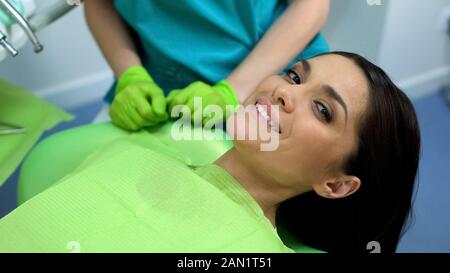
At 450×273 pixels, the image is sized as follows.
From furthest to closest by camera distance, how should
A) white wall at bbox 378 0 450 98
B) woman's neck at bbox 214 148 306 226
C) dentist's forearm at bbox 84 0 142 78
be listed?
white wall at bbox 378 0 450 98
dentist's forearm at bbox 84 0 142 78
woman's neck at bbox 214 148 306 226

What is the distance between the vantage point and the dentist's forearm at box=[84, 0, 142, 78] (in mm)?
1147

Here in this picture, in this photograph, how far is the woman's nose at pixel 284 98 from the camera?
0.81 metres

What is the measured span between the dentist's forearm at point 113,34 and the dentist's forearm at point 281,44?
0.27 m

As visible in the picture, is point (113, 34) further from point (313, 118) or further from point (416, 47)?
point (416, 47)

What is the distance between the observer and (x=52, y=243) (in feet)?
2.45

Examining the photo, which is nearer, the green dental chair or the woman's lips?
the woman's lips

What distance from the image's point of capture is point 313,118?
814 millimetres

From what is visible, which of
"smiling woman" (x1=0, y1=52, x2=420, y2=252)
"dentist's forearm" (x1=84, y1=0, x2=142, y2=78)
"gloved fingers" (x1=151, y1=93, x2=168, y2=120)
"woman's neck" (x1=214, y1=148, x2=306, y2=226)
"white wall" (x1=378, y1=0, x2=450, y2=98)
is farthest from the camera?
"white wall" (x1=378, y1=0, x2=450, y2=98)

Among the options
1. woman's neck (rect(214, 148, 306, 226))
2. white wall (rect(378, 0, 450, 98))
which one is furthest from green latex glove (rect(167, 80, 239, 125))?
white wall (rect(378, 0, 450, 98))

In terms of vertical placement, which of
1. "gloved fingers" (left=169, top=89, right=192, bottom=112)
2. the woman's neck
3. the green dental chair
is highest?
"gloved fingers" (left=169, top=89, right=192, bottom=112)

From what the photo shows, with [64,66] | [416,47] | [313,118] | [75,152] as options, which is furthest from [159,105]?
[416,47]

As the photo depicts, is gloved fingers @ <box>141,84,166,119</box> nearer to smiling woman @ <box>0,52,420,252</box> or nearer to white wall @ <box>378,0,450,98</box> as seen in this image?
smiling woman @ <box>0,52,420,252</box>

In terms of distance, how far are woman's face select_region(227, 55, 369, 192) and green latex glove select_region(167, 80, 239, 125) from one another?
16 centimetres

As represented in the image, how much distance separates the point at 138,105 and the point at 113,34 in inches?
9.6
